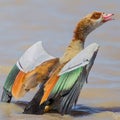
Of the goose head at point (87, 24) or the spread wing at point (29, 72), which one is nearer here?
the spread wing at point (29, 72)

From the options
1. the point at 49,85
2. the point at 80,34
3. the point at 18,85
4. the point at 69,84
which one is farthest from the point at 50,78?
the point at 80,34

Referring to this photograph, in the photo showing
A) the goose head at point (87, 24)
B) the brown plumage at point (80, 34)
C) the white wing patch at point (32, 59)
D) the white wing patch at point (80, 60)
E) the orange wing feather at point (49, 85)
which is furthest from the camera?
the goose head at point (87, 24)

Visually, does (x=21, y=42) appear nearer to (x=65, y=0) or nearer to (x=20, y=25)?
(x=20, y=25)

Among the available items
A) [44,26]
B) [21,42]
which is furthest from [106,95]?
[44,26]

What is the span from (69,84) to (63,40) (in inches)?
122

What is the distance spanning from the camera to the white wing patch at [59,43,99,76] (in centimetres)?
738

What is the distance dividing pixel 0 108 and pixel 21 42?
9.35 feet

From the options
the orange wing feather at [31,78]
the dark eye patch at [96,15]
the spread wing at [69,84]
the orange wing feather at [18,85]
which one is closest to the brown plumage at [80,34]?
the dark eye patch at [96,15]

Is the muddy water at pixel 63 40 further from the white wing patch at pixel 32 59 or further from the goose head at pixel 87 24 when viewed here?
the goose head at pixel 87 24

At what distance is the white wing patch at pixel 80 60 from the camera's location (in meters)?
7.38

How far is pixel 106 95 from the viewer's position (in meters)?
8.34

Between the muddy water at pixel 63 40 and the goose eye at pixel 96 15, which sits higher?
the goose eye at pixel 96 15

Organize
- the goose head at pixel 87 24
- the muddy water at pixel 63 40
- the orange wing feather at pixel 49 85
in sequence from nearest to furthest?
the orange wing feather at pixel 49 85 < the muddy water at pixel 63 40 < the goose head at pixel 87 24

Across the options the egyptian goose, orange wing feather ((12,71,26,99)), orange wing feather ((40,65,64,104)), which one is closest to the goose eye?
the egyptian goose
